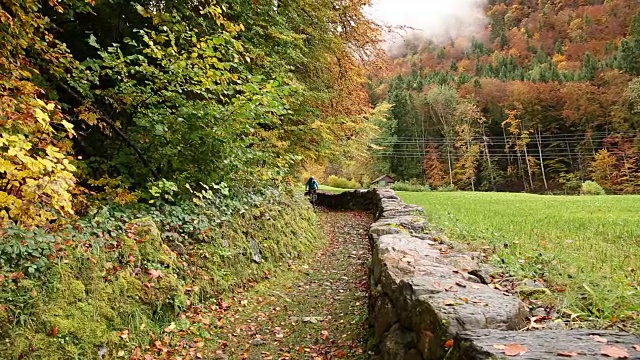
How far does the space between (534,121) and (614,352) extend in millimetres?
54747

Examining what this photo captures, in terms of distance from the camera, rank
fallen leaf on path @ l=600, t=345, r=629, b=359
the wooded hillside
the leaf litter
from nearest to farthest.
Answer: fallen leaf on path @ l=600, t=345, r=629, b=359 → the leaf litter → the wooded hillside

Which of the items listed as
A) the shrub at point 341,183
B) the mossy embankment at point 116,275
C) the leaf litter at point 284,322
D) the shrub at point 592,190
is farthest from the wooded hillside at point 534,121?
the mossy embankment at point 116,275

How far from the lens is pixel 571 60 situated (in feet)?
205

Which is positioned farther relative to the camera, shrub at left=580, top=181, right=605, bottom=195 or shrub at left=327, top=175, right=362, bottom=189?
shrub at left=327, top=175, right=362, bottom=189

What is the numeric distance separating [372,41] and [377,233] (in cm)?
694

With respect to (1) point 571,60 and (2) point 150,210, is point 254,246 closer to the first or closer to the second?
(2) point 150,210

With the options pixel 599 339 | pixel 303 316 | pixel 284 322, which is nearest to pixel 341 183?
pixel 303 316

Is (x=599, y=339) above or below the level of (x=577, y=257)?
above

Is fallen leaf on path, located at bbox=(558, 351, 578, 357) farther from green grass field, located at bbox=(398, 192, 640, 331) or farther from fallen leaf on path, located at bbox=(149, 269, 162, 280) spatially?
fallen leaf on path, located at bbox=(149, 269, 162, 280)

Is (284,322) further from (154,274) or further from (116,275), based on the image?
(116,275)

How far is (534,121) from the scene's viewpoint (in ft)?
162

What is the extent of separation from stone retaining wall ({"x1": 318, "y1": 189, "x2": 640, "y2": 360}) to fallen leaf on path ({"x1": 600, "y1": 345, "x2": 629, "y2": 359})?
1.2 inches

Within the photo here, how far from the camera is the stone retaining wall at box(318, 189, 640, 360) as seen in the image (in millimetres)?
2047

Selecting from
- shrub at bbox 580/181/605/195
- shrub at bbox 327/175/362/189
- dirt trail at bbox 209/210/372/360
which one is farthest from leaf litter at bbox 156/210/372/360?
shrub at bbox 327/175/362/189
